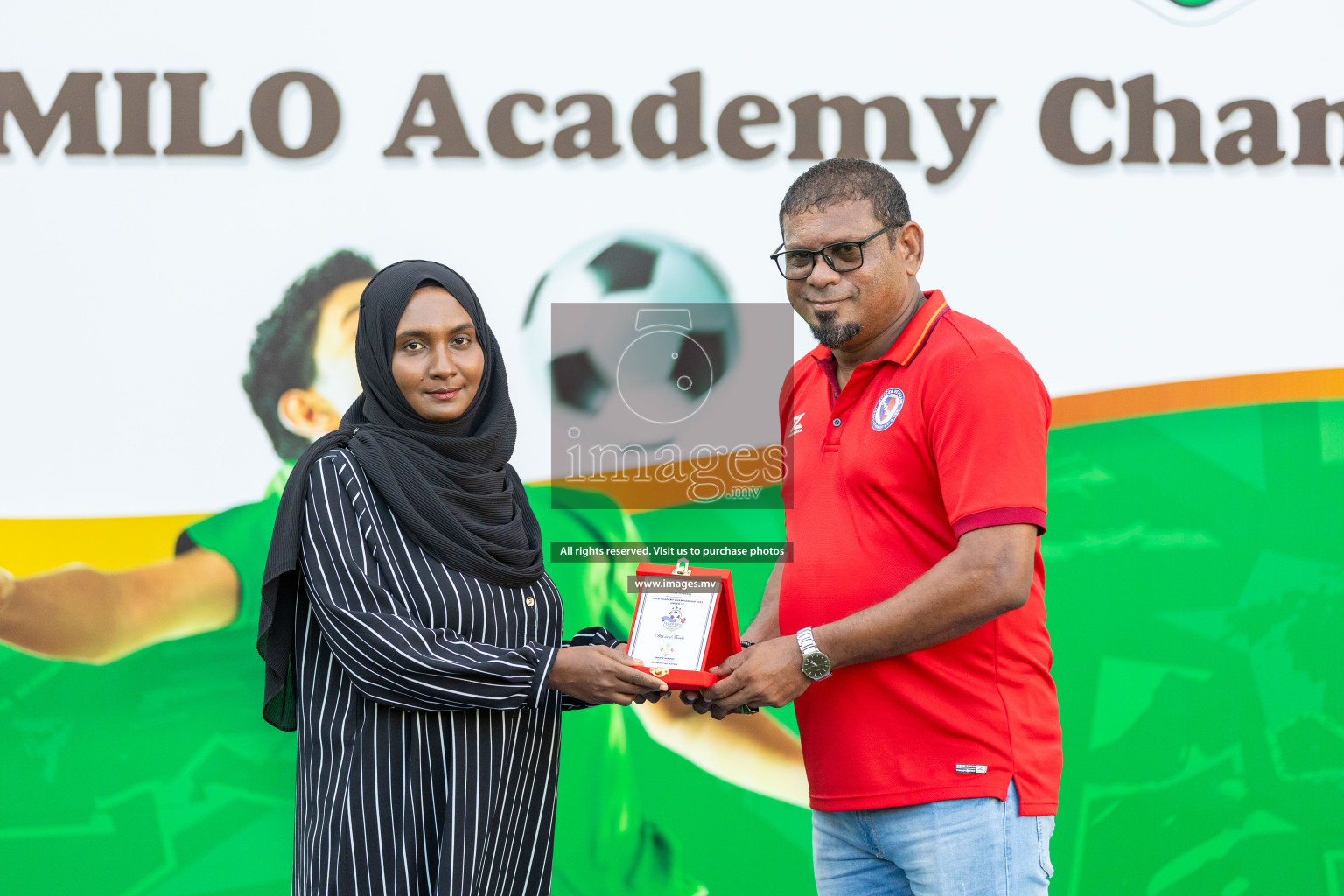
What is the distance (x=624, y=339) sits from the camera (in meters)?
3.08

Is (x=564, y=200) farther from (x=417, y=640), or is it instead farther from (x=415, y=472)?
(x=417, y=640)

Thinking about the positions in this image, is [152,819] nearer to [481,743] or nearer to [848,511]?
[481,743]

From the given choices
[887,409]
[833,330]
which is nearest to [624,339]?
[833,330]

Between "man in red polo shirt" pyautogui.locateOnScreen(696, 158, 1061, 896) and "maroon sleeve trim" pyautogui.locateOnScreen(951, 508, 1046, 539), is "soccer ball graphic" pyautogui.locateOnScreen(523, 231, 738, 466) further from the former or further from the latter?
"maroon sleeve trim" pyautogui.locateOnScreen(951, 508, 1046, 539)

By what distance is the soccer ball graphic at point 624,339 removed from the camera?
3049 millimetres

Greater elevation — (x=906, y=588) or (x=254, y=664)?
(x=906, y=588)

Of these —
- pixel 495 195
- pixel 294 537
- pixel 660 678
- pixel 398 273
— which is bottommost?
pixel 660 678

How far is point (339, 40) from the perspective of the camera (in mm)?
3012

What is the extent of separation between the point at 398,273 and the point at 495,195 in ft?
3.08

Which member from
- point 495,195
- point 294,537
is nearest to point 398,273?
point 294,537

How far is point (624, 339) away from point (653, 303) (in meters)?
0.13

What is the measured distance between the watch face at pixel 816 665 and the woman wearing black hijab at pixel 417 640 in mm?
314

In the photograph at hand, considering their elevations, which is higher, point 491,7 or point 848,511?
point 491,7

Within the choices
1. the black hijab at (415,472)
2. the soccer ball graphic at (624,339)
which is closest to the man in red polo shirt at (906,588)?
the black hijab at (415,472)
